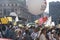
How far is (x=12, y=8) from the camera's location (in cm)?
7000

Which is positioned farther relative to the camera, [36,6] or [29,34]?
[29,34]

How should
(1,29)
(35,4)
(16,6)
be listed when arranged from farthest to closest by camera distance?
(16,6) → (1,29) → (35,4)

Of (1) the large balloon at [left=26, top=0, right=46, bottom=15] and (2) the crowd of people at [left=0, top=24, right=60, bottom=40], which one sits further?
(2) the crowd of people at [left=0, top=24, right=60, bottom=40]

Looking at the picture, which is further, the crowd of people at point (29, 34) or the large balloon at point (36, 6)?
the crowd of people at point (29, 34)

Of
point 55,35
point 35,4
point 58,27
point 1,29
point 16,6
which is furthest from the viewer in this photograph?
point 16,6

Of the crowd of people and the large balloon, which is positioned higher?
the large balloon

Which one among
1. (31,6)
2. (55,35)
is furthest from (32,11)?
(55,35)

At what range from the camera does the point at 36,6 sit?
16.4 feet

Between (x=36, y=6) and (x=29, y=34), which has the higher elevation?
(x=36, y=6)

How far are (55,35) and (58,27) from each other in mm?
1888

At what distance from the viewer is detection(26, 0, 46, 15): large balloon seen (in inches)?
197

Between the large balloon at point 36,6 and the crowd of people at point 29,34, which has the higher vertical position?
the large balloon at point 36,6

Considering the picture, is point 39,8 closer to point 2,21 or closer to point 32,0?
point 32,0

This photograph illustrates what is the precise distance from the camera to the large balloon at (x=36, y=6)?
16.4 feet
